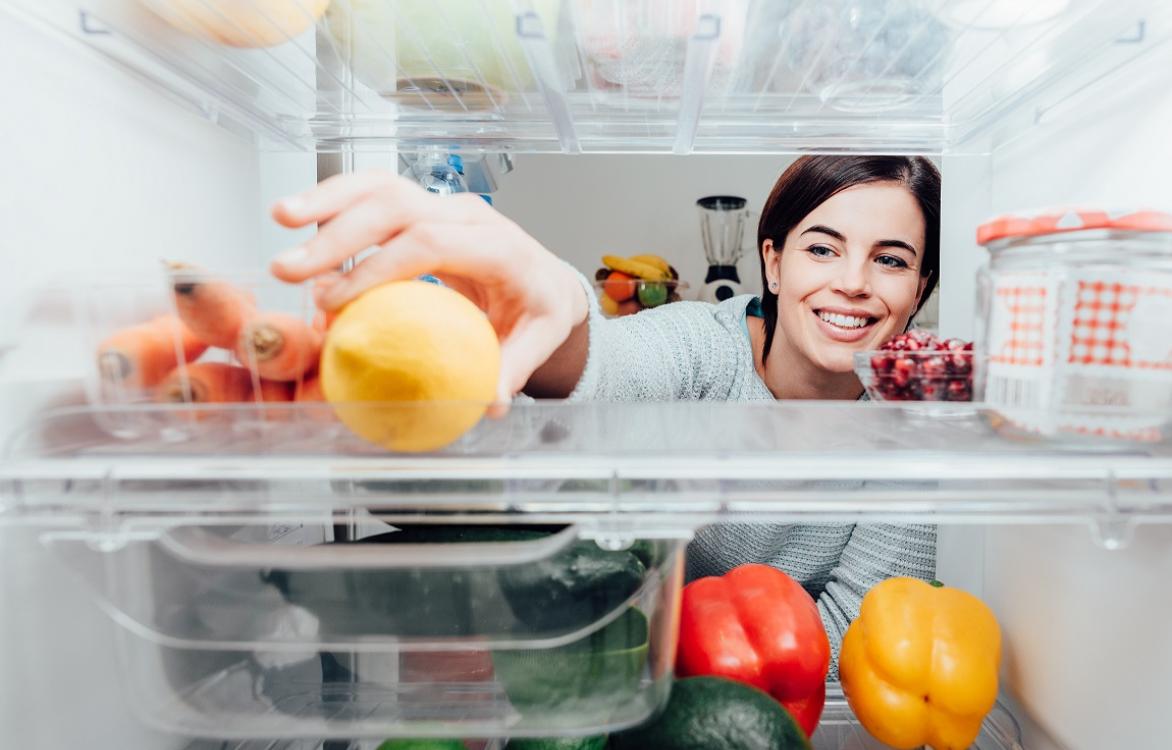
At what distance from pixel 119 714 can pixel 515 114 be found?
591mm

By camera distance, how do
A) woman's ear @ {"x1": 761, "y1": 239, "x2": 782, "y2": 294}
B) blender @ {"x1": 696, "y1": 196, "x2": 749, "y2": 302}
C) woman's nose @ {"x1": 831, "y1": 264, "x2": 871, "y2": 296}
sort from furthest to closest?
blender @ {"x1": 696, "y1": 196, "x2": 749, "y2": 302}
woman's ear @ {"x1": 761, "y1": 239, "x2": 782, "y2": 294}
woman's nose @ {"x1": 831, "y1": 264, "x2": 871, "y2": 296}

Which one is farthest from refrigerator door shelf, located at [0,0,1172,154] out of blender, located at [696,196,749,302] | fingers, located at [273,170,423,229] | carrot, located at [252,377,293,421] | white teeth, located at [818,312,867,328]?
blender, located at [696,196,749,302]

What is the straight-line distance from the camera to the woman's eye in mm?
1047

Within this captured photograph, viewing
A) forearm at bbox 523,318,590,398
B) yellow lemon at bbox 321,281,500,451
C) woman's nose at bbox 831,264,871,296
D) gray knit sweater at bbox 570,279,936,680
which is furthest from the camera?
woman's nose at bbox 831,264,871,296

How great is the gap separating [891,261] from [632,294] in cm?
94

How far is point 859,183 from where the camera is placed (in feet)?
3.47

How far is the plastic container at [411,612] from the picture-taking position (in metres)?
0.42

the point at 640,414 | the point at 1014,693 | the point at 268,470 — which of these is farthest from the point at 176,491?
the point at 1014,693

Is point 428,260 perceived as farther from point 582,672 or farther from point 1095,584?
point 1095,584

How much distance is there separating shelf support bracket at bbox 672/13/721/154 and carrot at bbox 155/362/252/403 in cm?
36

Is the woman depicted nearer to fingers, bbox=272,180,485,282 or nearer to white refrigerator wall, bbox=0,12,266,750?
fingers, bbox=272,180,485,282

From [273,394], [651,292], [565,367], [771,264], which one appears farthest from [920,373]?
[651,292]

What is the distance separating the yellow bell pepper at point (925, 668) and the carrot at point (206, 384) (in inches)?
18.9

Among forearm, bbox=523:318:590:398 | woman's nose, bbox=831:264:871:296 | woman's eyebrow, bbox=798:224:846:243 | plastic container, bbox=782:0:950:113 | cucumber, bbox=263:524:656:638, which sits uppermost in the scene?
plastic container, bbox=782:0:950:113
